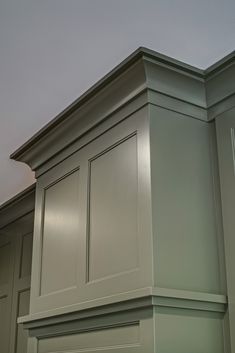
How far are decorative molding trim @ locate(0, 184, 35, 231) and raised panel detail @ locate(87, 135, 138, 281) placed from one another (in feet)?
3.18

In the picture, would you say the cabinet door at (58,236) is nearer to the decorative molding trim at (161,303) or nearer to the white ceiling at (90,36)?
the decorative molding trim at (161,303)

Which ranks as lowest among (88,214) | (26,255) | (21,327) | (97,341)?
(97,341)

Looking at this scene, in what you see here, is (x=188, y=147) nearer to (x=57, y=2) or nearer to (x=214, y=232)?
(x=214, y=232)

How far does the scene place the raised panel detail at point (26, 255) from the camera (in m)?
3.00

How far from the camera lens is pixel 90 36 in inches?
73.8

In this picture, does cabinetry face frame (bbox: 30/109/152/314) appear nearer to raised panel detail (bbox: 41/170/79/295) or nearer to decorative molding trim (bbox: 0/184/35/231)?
raised panel detail (bbox: 41/170/79/295)

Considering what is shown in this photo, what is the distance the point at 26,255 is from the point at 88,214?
1222 mm


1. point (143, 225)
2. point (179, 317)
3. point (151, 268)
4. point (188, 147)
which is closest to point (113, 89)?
point (188, 147)

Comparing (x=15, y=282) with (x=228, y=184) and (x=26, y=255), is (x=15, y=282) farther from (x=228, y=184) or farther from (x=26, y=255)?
(x=228, y=184)

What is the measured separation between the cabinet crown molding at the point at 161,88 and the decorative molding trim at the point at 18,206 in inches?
40.4

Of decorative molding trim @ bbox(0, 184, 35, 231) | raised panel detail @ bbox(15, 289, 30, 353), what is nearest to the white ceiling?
decorative molding trim @ bbox(0, 184, 35, 231)

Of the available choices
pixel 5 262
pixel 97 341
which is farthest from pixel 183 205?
pixel 5 262

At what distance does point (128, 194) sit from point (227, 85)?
0.51m

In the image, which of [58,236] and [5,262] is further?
[5,262]
